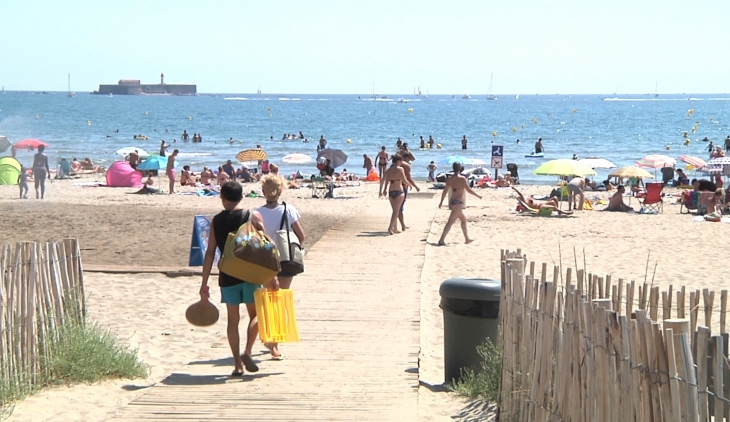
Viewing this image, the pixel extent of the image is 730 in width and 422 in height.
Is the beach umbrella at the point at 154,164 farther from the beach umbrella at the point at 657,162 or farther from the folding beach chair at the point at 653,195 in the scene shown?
the beach umbrella at the point at 657,162

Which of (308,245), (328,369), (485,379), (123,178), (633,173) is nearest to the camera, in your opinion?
(485,379)

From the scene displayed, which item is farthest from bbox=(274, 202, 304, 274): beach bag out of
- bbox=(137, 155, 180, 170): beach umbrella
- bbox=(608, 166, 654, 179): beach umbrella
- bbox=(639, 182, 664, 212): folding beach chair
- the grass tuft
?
bbox=(137, 155, 180, 170): beach umbrella

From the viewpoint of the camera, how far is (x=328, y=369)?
266 inches

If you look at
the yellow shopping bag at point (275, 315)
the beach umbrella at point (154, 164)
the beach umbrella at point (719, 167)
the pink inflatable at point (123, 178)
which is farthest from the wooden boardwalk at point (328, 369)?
the beach umbrella at point (719, 167)

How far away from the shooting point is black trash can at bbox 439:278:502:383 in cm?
639

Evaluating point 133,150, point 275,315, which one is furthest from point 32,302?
point 133,150

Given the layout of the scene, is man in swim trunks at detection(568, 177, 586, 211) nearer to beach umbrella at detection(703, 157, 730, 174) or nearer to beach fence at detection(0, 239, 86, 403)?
beach umbrella at detection(703, 157, 730, 174)

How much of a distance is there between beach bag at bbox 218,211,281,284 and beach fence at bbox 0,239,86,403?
3.86ft

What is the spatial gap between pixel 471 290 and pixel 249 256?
5.06ft

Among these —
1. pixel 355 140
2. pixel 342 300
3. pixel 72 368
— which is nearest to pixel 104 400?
pixel 72 368

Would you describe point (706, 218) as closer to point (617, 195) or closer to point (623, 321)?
point (617, 195)

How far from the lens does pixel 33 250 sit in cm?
618

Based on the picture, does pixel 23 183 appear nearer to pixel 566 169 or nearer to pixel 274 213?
pixel 566 169

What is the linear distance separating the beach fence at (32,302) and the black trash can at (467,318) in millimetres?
2698
